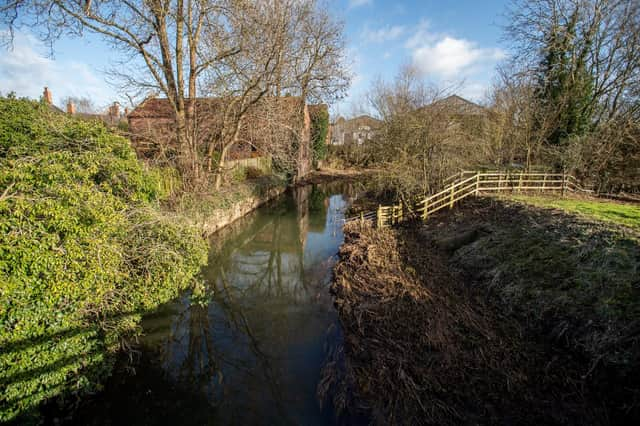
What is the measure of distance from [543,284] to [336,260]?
5777 mm

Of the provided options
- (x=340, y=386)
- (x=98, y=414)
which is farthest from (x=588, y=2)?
(x=98, y=414)

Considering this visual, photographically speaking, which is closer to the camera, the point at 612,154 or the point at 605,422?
the point at 605,422

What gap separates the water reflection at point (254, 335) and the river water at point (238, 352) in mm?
18

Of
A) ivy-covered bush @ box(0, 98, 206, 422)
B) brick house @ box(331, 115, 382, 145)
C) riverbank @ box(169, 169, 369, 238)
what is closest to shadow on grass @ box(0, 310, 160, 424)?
ivy-covered bush @ box(0, 98, 206, 422)

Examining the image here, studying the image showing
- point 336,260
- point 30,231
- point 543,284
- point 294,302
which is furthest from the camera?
point 336,260

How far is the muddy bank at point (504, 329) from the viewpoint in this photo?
409 cm

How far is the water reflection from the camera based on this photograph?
462 centimetres

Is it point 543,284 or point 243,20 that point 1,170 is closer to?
point 543,284

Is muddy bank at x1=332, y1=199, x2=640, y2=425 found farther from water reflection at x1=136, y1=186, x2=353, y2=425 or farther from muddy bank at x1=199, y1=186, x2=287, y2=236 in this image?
muddy bank at x1=199, y1=186, x2=287, y2=236

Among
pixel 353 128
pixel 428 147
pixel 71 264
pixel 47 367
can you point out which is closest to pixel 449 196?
pixel 428 147

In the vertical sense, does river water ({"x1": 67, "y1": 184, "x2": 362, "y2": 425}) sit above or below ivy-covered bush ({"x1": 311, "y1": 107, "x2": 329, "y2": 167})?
below

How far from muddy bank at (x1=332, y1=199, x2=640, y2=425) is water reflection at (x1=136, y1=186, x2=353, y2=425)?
862 mm

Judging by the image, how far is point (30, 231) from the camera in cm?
341

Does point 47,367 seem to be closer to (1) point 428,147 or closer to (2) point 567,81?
(1) point 428,147
